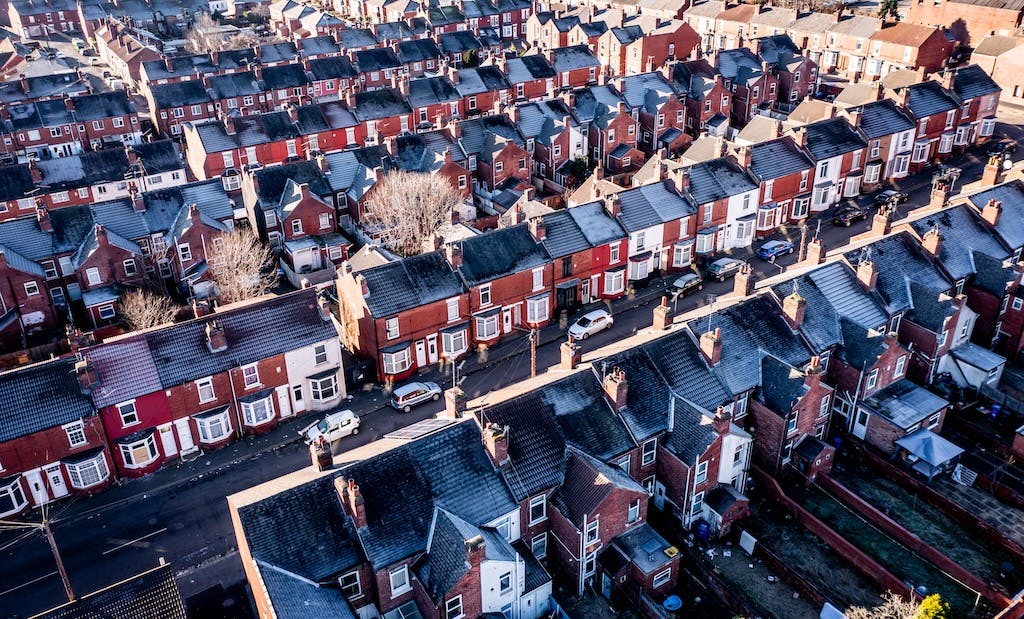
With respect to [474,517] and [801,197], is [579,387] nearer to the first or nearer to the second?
[474,517]

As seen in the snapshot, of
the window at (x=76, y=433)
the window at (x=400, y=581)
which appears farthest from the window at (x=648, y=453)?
the window at (x=76, y=433)

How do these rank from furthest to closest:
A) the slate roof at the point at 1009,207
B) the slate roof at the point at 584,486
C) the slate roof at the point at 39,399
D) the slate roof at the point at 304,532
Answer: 1. the slate roof at the point at 1009,207
2. the slate roof at the point at 39,399
3. the slate roof at the point at 584,486
4. the slate roof at the point at 304,532

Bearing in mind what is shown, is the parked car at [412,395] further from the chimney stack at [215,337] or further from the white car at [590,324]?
the white car at [590,324]

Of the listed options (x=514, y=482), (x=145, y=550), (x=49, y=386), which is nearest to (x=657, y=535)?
(x=514, y=482)

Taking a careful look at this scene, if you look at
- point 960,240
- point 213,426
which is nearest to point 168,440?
point 213,426

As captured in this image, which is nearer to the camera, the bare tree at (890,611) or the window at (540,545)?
the bare tree at (890,611)

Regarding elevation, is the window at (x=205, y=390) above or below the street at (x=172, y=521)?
above

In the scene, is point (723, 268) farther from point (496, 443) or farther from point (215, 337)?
point (215, 337)
